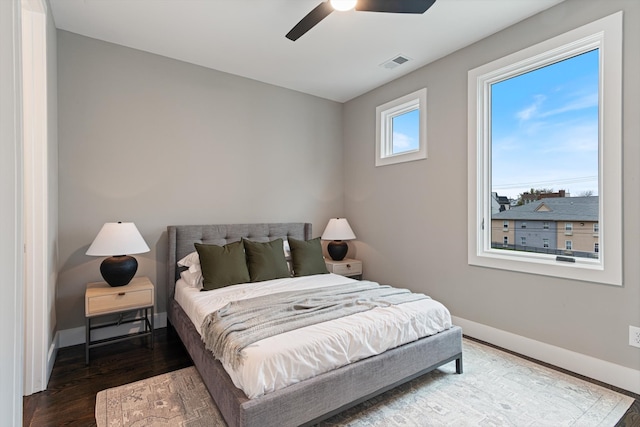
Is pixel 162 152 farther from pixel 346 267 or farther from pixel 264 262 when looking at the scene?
pixel 346 267

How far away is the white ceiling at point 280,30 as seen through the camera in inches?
102

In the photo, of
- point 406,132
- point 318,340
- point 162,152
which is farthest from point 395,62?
point 318,340

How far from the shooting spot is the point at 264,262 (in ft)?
10.6

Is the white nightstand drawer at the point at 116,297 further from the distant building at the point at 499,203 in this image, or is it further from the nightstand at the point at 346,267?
the distant building at the point at 499,203

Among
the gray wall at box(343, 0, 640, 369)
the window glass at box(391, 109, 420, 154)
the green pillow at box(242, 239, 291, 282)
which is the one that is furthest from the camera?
the window glass at box(391, 109, 420, 154)

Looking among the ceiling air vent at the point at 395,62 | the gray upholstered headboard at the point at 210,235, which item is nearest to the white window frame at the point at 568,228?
the ceiling air vent at the point at 395,62

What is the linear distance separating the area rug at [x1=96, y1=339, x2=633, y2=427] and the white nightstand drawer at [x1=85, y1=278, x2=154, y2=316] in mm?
684

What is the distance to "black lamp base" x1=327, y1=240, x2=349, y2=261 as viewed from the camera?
170 inches

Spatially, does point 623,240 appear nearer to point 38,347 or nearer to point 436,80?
point 436,80

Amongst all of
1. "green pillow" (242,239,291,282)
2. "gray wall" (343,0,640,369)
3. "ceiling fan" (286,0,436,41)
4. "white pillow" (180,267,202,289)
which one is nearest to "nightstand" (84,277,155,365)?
"white pillow" (180,267,202,289)

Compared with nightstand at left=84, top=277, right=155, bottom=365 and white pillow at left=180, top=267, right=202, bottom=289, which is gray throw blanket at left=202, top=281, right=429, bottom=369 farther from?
nightstand at left=84, top=277, right=155, bottom=365

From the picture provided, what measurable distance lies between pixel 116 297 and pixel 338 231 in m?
2.62

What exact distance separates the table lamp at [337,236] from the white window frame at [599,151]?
1626 millimetres

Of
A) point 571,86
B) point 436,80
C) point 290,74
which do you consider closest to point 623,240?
point 571,86
